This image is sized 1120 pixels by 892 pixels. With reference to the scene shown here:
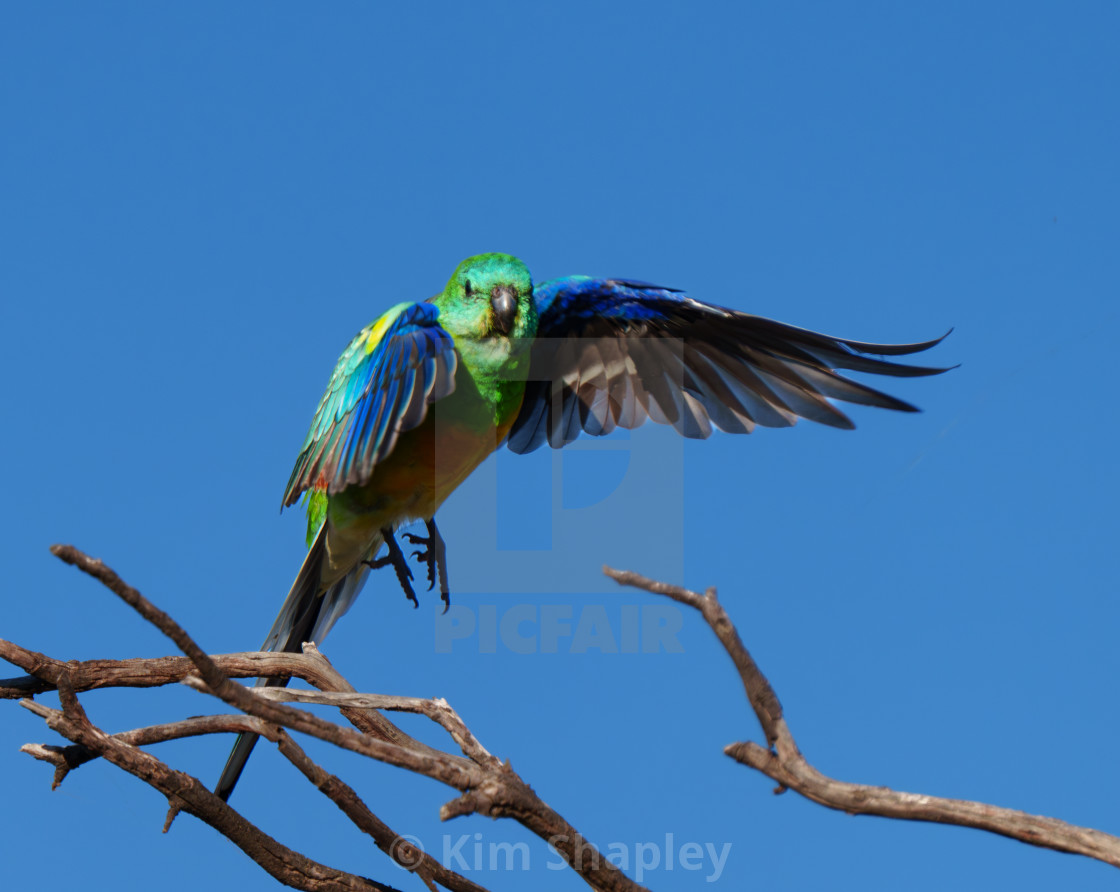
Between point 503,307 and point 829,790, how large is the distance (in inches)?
137

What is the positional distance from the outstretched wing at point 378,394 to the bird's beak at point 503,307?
0.37 m

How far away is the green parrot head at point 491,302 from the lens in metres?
6.12

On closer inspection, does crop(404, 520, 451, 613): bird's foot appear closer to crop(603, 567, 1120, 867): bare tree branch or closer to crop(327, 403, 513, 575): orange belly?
crop(327, 403, 513, 575): orange belly

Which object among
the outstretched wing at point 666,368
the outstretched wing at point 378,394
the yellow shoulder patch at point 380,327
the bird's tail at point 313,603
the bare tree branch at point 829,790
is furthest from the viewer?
the outstretched wing at point 666,368

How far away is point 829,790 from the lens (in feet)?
11.6

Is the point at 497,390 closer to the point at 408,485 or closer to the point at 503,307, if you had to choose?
the point at 503,307

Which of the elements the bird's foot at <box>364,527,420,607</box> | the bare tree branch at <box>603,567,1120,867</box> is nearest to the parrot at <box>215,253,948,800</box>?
the bird's foot at <box>364,527,420,607</box>

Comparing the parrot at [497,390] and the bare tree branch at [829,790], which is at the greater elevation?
the parrot at [497,390]

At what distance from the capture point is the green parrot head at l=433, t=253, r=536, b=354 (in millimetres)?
6121

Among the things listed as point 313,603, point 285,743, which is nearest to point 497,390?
point 313,603

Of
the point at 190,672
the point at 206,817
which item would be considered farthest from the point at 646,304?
the point at 206,817

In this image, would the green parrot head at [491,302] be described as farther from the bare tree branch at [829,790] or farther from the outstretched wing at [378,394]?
the bare tree branch at [829,790]

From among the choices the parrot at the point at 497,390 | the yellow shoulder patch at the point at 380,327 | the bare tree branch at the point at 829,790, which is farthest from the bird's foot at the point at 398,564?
the bare tree branch at the point at 829,790

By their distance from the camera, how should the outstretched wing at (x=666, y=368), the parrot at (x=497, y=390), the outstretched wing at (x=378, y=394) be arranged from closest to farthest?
the outstretched wing at (x=378, y=394) → the parrot at (x=497, y=390) → the outstretched wing at (x=666, y=368)
